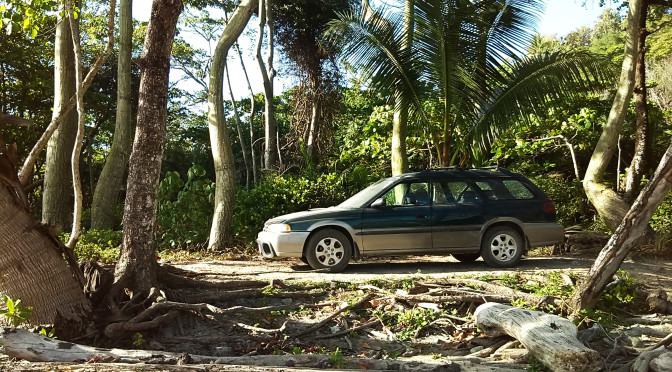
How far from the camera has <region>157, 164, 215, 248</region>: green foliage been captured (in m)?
14.4

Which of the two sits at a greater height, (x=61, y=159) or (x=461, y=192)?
(x=61, y=159)

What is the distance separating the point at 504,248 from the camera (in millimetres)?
10680

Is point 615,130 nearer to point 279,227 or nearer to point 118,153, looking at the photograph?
point 279,227

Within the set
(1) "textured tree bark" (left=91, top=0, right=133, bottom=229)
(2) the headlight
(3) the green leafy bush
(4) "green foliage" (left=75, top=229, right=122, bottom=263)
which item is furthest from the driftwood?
(1) "textured tree bark" (left=91, top=0, right=133, bottom=229)

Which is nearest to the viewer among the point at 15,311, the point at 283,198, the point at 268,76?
the point at 15,311

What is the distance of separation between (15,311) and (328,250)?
500cm

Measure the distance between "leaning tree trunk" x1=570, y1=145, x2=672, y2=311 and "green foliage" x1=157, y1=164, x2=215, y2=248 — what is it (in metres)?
9.13

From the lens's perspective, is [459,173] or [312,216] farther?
[459,173]

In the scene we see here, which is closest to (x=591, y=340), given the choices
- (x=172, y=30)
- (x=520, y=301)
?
(x=520, y=301)

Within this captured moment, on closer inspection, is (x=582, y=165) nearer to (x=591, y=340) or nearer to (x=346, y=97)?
(x=346, y=97)

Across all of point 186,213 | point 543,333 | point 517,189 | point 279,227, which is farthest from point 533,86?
point 186,213

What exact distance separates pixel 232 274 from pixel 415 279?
2.97m

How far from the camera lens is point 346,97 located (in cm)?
2073

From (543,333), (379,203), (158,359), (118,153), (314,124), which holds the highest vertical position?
(314,124)
